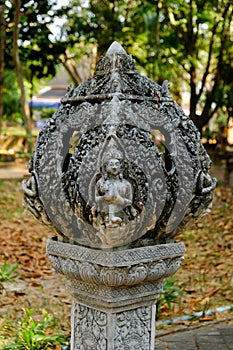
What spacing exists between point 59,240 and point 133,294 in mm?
433

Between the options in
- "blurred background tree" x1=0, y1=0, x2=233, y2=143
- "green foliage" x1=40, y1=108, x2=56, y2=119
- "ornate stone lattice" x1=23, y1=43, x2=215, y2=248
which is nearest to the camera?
"ornate stone lattice" x1=23, y1=43, x2=215, y2=248

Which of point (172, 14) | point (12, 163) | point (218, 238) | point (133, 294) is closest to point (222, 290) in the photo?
point (218, 238)

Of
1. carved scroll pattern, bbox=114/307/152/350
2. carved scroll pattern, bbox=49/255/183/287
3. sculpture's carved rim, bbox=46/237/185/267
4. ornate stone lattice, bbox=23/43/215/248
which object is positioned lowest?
carved scroll pattern, bbox=114/307/152/350

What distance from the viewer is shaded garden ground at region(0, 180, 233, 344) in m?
4.92

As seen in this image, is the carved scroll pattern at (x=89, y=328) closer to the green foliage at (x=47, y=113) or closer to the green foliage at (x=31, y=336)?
the green foliage at (x=31, y=336)

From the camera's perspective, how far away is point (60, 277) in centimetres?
587

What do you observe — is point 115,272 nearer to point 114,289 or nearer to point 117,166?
point 114,289

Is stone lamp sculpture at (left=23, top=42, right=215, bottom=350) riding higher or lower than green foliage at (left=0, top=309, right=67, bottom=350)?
higher

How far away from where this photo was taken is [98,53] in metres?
11.6

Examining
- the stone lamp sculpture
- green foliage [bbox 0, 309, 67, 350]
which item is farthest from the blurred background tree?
the stone lamp sculpture

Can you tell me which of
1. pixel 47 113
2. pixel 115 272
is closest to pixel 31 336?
pixel 115 272

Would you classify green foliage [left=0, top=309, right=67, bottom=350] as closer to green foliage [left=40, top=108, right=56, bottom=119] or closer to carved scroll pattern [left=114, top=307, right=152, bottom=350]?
carved scroll pattern [left=114, top=307, right=152, bottom=350]

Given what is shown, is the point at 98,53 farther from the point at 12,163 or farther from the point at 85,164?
the point at 85,164

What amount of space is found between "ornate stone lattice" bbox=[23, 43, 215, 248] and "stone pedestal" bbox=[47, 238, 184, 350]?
61 millimetres
